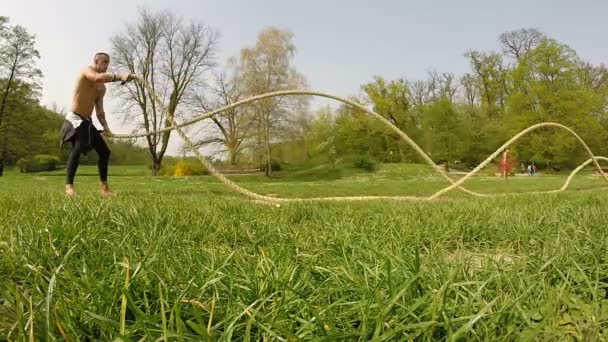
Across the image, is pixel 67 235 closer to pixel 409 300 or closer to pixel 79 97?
pixel 409 300

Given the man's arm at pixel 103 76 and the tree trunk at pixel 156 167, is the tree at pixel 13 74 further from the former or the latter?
the man's arm at pixel 103 76

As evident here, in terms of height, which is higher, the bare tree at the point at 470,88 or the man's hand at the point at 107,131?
the bare tree at the point at 470,88

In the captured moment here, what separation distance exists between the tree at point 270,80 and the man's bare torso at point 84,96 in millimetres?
26688

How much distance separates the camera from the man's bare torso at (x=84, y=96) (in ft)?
21.3

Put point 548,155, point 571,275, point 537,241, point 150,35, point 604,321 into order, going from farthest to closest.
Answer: point 548,155, point 150,35, point 537,241, point 571,275, point 604,321

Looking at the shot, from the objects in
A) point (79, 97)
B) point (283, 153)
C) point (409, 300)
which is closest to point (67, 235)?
point (409, 300)

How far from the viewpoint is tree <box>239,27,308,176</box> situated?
1335 inches

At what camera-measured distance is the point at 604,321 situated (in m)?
1.27

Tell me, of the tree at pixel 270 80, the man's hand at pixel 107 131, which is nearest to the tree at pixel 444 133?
the tree at pixel 270 80

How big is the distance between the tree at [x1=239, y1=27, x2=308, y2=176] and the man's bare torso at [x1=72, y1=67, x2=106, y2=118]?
26.7 meters

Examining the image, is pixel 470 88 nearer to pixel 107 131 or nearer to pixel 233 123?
pixel 233 123

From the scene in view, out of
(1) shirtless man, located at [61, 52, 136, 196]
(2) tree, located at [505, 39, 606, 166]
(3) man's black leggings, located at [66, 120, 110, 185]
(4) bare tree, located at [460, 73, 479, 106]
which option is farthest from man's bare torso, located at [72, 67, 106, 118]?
(4) bare tree, located at [460, 73, 479, 106]

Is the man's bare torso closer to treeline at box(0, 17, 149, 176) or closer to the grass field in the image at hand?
the grass field

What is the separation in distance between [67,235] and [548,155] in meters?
49.7
